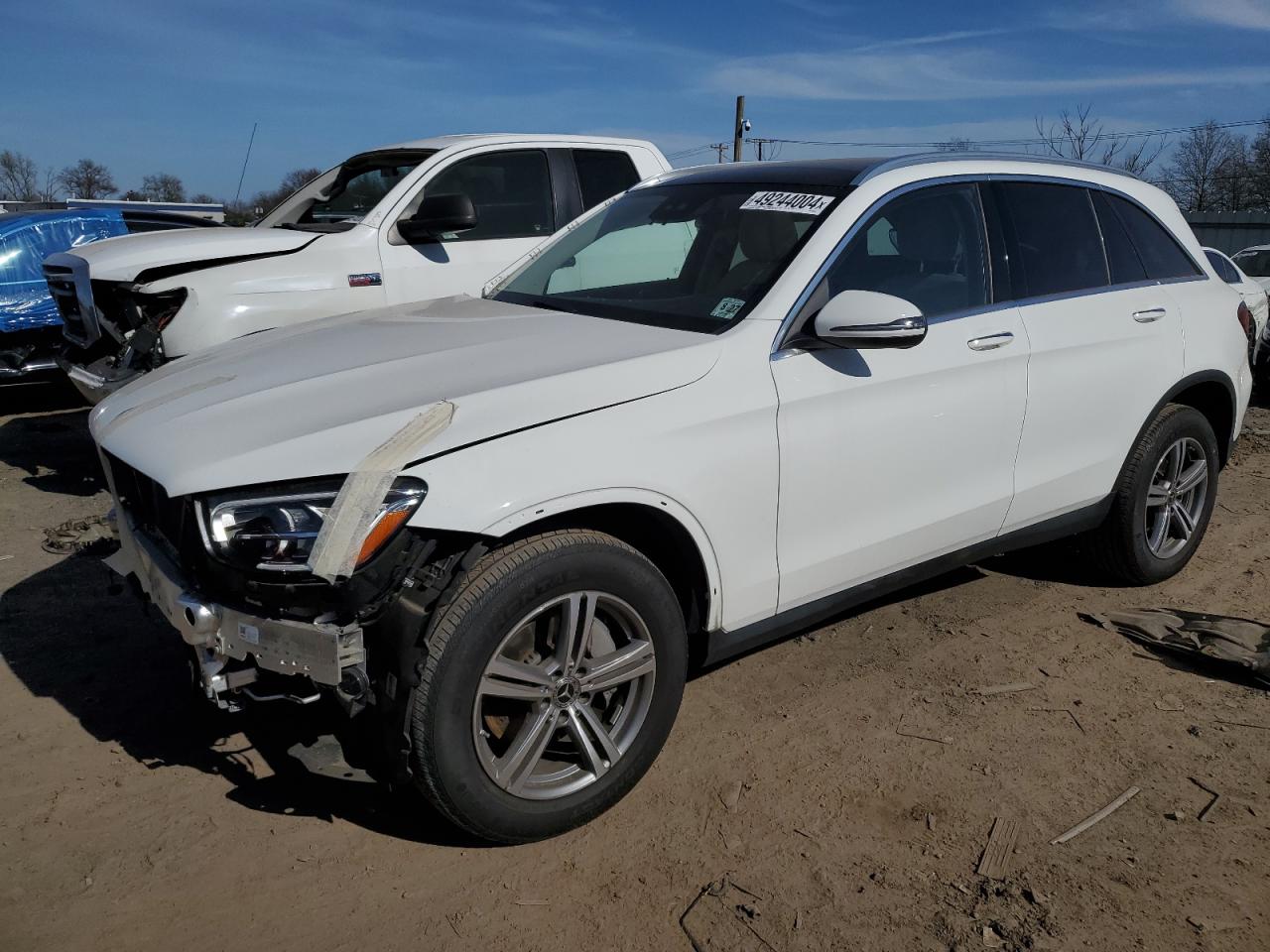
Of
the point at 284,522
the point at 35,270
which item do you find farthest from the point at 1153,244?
the point at 35,270

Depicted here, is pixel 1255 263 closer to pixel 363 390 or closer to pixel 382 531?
pixel 363 390

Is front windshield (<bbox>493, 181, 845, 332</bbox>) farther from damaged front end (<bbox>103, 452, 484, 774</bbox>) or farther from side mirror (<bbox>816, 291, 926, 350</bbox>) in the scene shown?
damaged front end (<bbox>103, 452, 484, 774</bbox>)

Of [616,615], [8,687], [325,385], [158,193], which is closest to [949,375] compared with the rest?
[616,615]

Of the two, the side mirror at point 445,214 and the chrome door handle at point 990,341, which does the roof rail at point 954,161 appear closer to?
the chrome door handle at point 990,341

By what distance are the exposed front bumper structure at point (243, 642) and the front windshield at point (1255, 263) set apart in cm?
1320

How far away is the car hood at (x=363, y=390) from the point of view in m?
2.54

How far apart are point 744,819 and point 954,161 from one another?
2.52 meters

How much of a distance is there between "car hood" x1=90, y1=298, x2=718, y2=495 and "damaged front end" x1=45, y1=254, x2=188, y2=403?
221cm

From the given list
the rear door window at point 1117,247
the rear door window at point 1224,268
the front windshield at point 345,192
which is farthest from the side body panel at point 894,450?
the rear door window at point 1224,268

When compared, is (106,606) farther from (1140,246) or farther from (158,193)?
(158,193)

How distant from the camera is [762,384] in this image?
10.0 feet

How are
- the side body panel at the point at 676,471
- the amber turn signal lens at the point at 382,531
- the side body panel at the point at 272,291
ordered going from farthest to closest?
the side body panel at the point at 272,291 → the side body panel at the point at 676,471 → the amber turn signal lens at the point at 382,531

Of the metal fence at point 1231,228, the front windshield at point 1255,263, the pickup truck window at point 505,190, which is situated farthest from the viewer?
the metal fence at point 1231,228

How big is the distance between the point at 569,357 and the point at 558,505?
529 mm
